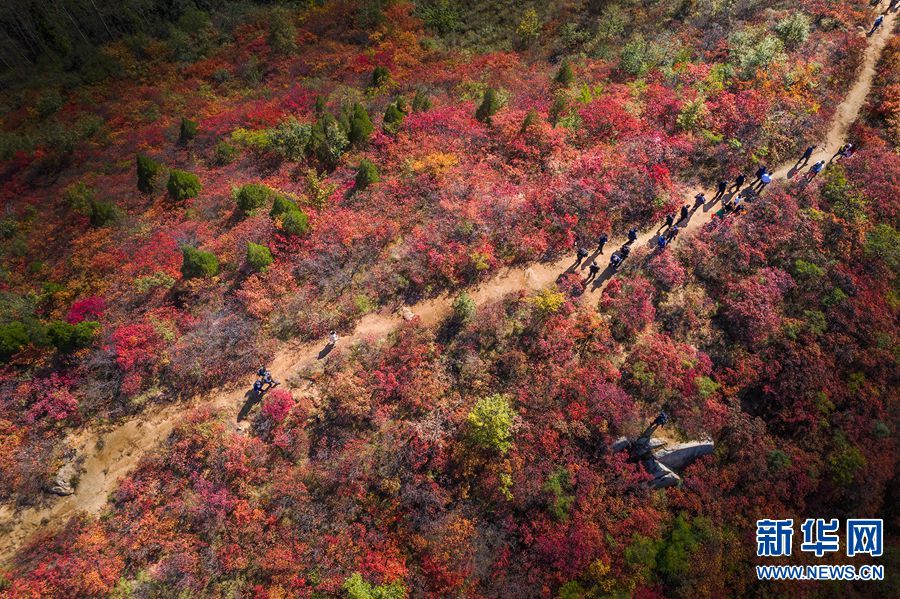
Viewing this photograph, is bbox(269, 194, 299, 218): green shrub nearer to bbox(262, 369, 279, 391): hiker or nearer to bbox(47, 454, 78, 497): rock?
bbox(262, 369, 279, 391): hiker

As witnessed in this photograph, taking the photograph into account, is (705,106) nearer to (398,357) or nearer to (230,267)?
(398,357)

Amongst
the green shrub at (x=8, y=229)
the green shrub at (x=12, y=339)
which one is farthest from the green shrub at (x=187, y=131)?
the green shrub at (x=12, y=339)

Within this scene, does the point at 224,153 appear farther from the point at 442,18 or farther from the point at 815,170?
the point at 815,170

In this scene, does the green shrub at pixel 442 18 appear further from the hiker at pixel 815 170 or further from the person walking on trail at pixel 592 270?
the hiker at pixel 815 170

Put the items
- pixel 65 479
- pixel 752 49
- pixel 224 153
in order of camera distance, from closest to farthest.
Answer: pixel 65 479, pixel 752 49, pixel 224 153

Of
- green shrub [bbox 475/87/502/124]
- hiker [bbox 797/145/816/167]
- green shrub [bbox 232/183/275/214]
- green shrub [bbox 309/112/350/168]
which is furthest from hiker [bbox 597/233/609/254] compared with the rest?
green shrub [bbox 232/183/275/214]

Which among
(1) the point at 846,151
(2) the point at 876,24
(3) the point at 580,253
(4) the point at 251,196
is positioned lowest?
(1) the point at 846,151

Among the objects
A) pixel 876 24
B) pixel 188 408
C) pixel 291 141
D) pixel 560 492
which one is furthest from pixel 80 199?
pixel 876 24
